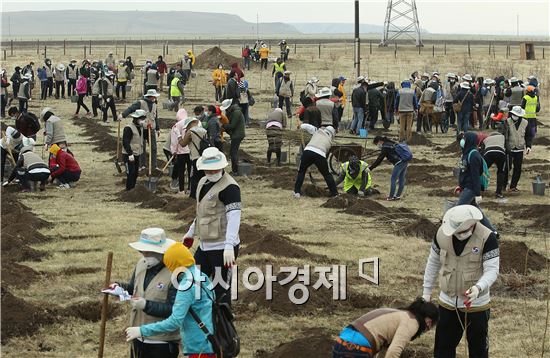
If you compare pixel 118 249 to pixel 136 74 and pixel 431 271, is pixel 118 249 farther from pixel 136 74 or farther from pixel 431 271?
pixel 136 74

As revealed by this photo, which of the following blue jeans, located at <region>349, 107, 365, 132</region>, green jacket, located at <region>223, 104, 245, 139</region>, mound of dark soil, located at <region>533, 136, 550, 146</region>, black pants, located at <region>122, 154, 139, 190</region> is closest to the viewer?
black pants, located at <region>122, 154, 139, 190</region>

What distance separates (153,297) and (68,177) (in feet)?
46.0

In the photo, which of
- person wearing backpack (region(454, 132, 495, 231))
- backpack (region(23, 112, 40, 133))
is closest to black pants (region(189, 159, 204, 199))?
backpack (region(23, 112, 40, 133))

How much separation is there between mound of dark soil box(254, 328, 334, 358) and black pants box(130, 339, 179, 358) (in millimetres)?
2092

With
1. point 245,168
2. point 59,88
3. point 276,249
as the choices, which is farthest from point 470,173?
point 59,88

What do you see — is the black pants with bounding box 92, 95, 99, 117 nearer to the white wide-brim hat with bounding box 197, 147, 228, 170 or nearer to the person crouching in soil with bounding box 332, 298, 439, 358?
the white wide-brim hat with bounding box 197, 147, 228, 170

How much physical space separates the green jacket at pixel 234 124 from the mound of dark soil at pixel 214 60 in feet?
116

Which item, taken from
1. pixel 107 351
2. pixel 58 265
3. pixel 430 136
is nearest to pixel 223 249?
pixel 107 351

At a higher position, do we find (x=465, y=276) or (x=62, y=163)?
(x=62, y=163)

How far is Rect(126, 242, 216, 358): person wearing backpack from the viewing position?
7852mm

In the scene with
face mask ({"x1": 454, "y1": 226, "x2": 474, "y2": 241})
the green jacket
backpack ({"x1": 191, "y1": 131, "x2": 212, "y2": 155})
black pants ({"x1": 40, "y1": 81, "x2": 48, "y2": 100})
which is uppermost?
black pants ({"x1": 40, "y1": 81, "x2": 48, "y2": 100})

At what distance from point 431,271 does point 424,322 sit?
1143mm

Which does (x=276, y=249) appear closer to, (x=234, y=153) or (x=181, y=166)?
(x=181, y=166)

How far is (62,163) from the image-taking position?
2152cm
